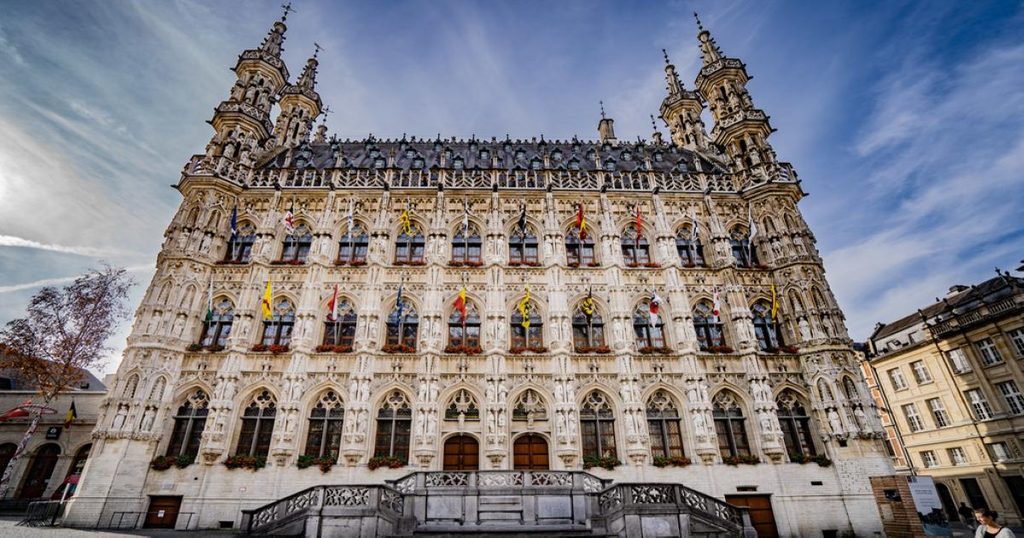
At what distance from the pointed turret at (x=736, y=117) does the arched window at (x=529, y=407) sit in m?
17.7

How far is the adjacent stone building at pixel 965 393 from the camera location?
2694 centimetres

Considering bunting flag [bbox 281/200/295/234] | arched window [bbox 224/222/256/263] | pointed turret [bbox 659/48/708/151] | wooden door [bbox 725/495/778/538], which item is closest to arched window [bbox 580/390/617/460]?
wooden door [bbox 725/495/778/538]

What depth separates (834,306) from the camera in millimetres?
21688

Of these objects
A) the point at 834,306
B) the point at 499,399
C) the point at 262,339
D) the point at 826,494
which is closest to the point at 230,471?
the point at 262,339

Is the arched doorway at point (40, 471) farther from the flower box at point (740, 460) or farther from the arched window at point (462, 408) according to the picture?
the flower box at point (740, 460)

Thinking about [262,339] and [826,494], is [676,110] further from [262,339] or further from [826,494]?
[262,339]

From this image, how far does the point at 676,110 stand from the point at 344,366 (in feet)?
98.1

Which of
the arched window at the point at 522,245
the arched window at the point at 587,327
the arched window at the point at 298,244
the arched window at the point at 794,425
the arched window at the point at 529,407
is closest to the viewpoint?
the arched window at the point at 794,425

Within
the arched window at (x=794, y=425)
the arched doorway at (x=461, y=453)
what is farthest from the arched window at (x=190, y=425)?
the arched window at (x=794, y=425)

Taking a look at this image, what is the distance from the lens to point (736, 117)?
2733 centimetres

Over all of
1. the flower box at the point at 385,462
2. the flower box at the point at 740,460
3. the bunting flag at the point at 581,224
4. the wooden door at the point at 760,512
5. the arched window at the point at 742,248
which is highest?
the bunting flag at the point at 581,224

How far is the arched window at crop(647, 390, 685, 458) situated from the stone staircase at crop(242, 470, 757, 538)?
362 centimetres

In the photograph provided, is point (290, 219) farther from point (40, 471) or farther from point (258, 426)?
point (40, 471)

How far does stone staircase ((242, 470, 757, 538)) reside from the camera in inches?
528
